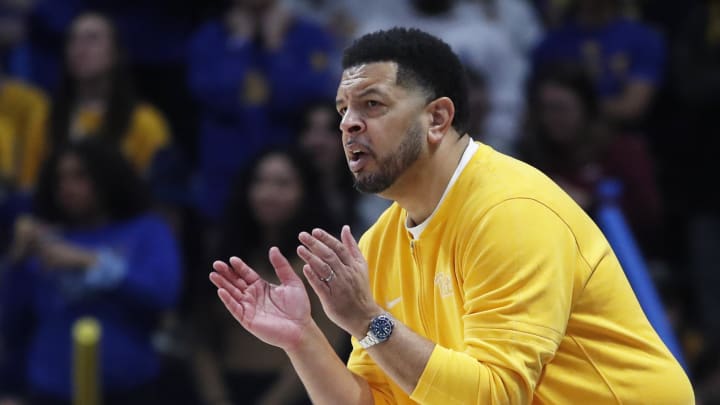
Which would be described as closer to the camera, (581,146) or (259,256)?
(259,256)

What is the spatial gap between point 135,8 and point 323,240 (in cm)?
465

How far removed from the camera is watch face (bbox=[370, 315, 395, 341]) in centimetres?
306

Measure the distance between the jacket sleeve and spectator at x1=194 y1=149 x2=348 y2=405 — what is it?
2.69m

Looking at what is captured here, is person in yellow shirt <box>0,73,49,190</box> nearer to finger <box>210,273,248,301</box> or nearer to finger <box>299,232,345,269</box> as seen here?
finger <box>210,273,248,301</box>

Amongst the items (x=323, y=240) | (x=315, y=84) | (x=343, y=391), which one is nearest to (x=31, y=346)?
(x=315, y=84)

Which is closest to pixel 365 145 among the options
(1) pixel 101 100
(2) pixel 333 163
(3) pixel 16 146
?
(2) pixel 333 163

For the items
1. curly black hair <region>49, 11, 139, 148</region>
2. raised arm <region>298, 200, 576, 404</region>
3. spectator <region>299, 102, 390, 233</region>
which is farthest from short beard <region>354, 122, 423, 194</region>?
curly black hair <region>49, 11, 139, 148</region>

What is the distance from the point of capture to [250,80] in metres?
6.81

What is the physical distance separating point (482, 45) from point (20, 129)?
8.50ft

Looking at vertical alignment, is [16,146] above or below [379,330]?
below

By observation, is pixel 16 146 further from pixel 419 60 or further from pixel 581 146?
pixel 419 60

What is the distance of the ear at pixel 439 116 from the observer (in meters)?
3.34

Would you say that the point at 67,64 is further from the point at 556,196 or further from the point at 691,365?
the point at 556,196

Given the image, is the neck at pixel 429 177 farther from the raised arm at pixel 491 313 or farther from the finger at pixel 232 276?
the finger at pixel 232 276
